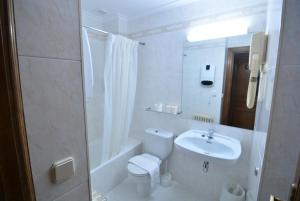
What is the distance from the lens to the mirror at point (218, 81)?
5.31ft

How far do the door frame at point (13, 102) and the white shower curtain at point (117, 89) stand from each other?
146 cm

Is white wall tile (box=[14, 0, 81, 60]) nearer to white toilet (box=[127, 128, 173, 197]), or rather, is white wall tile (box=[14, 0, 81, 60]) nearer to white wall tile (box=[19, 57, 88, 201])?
white wall tile (box=[19, 57, 88, 201])

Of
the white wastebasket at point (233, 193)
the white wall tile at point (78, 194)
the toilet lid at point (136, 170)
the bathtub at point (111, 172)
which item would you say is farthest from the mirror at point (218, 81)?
the white wall tile at point (78, 194)

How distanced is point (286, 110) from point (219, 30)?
1.37m

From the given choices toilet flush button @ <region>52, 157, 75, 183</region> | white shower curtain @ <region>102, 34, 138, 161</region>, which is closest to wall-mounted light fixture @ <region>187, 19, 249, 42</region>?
white shower curtain @ <region>102, 34, 138, 161</region>

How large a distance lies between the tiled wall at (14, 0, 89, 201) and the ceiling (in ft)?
5.19

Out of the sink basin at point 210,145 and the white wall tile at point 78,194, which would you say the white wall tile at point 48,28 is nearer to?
the white wall tile at point 78,194

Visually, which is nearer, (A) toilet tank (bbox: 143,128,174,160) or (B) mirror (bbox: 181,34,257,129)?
(B) mirror (bbox: 181,34,257,129)

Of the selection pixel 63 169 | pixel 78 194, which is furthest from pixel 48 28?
pixel 78 194

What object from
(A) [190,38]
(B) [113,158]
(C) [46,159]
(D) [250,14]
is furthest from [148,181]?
(D) [250,14]

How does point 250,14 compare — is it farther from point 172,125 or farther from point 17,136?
point 17,136

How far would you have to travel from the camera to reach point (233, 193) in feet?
5.44

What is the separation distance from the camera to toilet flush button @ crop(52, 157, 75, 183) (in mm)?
565

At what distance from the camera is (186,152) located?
61.9 inches
